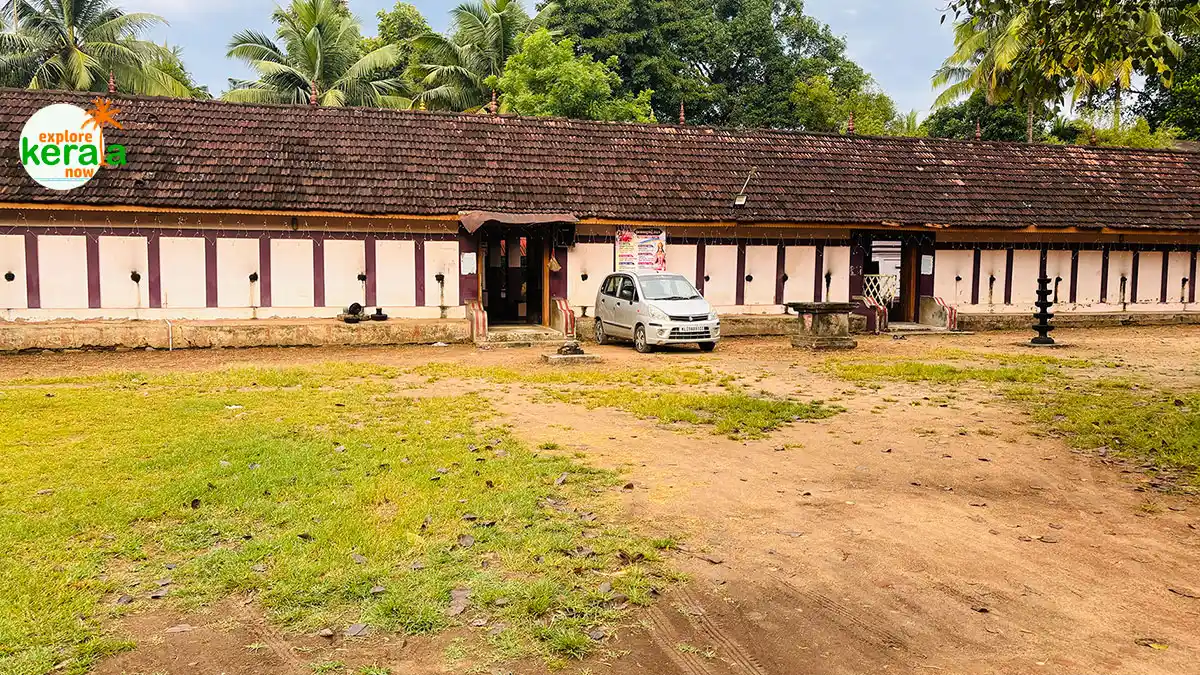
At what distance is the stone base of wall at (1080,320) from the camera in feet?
68.8

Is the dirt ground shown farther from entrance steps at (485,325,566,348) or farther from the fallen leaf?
entrance steps at (485,325,566,348)

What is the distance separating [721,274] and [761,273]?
97cm

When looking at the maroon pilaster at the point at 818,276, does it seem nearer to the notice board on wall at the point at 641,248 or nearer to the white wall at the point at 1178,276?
the notice board on wall at the point at 641,248

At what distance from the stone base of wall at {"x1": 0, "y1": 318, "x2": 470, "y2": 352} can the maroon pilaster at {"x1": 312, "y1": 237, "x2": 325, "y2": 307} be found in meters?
0.53

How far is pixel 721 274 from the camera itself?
19656 mm

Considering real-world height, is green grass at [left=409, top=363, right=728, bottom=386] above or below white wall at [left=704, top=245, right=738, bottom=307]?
below

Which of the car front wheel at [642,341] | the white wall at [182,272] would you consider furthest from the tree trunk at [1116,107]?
the white wall at [182,272]

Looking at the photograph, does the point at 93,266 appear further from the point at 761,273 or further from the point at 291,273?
the point at 761,273

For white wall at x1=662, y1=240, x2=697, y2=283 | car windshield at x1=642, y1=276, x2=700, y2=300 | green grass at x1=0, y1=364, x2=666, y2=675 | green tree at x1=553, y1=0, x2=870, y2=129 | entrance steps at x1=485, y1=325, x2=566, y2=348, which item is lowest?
green grass at x1=0, y1=364, x2=666, y2=675

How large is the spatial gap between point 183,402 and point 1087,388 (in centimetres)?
1086

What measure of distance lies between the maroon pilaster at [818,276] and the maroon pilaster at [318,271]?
10.8 metres

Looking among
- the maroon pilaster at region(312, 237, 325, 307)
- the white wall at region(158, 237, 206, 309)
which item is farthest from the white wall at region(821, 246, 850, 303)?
the white wall at region(158, 237, 206, 309)

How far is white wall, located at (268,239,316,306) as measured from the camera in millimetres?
17359

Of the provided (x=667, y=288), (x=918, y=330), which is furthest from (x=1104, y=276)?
(x=667, y=288)
